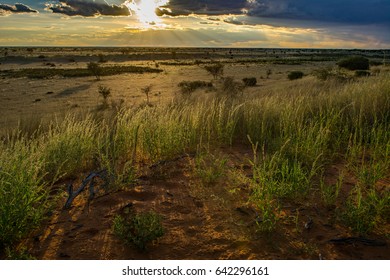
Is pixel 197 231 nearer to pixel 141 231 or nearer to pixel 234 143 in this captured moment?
pixel 141 231

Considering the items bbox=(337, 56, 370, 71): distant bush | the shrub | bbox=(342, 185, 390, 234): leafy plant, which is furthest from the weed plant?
bbox=(337, 56, 370, 71): distant bush

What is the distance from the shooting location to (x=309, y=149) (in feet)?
14.0

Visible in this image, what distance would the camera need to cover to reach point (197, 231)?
118 inches

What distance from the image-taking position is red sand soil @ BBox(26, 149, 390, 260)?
2705 mm

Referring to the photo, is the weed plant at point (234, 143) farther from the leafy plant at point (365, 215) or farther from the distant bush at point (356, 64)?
the distant bush at point (356, 64)

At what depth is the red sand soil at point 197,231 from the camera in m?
2.71

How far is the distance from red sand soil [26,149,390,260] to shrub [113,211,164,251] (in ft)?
0.26

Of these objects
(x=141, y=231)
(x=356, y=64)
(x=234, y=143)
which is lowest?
(x=234, y=143)

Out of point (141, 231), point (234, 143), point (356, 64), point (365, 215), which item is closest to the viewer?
point (141, 231)

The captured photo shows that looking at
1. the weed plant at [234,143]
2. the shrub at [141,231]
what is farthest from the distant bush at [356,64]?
the shrub at [141,231]

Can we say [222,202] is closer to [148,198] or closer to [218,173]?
[218,173]

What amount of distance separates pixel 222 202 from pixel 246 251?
2.73 ft

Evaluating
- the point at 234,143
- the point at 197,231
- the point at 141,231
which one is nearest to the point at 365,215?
the point at 197,231

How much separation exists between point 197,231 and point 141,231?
531mm
